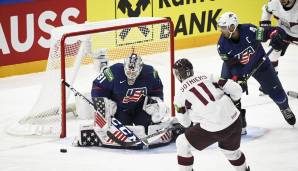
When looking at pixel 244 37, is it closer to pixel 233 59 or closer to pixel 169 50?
pixel 233 59

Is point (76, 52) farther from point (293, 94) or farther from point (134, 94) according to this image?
point (293, 94)

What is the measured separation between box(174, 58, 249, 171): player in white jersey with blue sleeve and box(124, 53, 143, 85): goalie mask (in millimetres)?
1131

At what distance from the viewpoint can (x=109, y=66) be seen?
8.76m

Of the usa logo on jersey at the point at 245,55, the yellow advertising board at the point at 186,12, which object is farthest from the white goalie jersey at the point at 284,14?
the yellow advertising board at the point at 186,12

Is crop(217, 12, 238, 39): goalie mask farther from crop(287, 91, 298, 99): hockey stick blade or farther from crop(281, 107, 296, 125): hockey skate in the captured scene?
crop(287, 91, 298, 99): hockey stick blade

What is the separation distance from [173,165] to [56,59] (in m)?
1.53

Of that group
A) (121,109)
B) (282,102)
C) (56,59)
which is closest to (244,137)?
(282,102)

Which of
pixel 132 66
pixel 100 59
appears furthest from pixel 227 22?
pixel 100 59

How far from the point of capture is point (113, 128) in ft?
28.1

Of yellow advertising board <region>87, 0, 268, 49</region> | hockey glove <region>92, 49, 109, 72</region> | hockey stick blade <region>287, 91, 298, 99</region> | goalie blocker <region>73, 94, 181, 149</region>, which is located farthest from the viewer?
yellow advertising board <region>87, 0, 268, 49</region>

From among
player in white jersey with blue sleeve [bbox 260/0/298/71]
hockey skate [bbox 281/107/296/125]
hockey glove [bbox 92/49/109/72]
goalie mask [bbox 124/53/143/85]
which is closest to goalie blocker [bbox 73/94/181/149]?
goalie mask [bbox 124/53/143/85]

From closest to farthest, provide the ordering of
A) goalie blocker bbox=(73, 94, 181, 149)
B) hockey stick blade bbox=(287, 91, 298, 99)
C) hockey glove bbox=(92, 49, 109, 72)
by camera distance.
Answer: goalie blocker bbox=(73, 94, 181, 149) → hockey glove bbox=(92, 49, 109, 72) → hockey stick blade bbox=(287, 91, 298, 99)

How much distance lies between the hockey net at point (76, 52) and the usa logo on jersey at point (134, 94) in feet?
1.75

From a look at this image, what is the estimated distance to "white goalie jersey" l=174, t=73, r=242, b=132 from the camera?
719 cm
